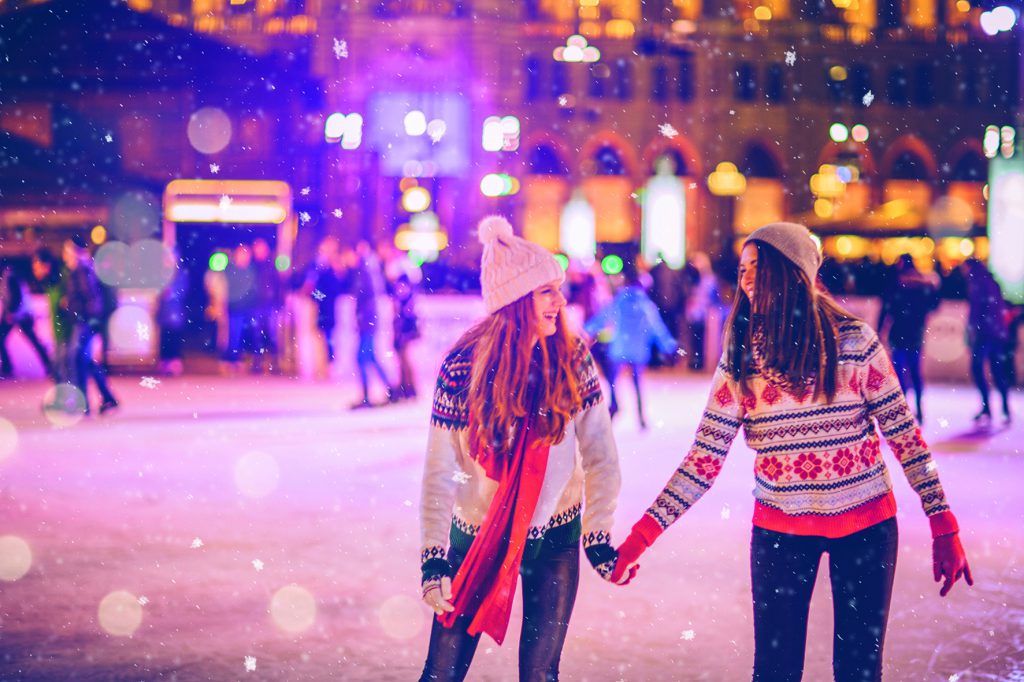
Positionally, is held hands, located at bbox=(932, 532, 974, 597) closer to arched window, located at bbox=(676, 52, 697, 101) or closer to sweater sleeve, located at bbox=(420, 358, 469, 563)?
sweater sleeve, located at bbox=(420, 358, 469, 563)

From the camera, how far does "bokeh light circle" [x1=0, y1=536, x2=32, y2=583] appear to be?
6.13 metres

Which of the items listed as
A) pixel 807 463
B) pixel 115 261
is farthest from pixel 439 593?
pixel 115 261

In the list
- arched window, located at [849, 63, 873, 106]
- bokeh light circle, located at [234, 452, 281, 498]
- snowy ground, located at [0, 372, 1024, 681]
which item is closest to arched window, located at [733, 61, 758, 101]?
arched window, located at [849, 63, 873, 106]

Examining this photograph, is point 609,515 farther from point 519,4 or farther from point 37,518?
point 519,4

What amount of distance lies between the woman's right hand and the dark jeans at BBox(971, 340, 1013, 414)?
37.6 ft

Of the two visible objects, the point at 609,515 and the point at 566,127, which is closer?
the point at 609,515

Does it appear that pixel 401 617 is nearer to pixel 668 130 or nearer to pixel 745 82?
pixel 668 130

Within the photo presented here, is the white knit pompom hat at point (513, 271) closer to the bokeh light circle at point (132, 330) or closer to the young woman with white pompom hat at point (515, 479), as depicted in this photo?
the young woman with white pompom hat at point (515, 479)

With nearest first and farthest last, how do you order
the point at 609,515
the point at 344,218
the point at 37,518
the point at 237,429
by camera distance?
the point at 609,515
the point at 37,518
the point at 237,429
the point at 344,218

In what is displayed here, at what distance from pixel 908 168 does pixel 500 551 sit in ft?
145

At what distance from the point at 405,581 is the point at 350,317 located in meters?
12.3

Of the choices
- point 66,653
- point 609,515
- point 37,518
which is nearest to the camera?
point 609,515

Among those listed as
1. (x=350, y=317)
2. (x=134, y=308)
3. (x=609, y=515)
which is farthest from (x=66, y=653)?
(x=134, y=308)

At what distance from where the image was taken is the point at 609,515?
10.4 feet
